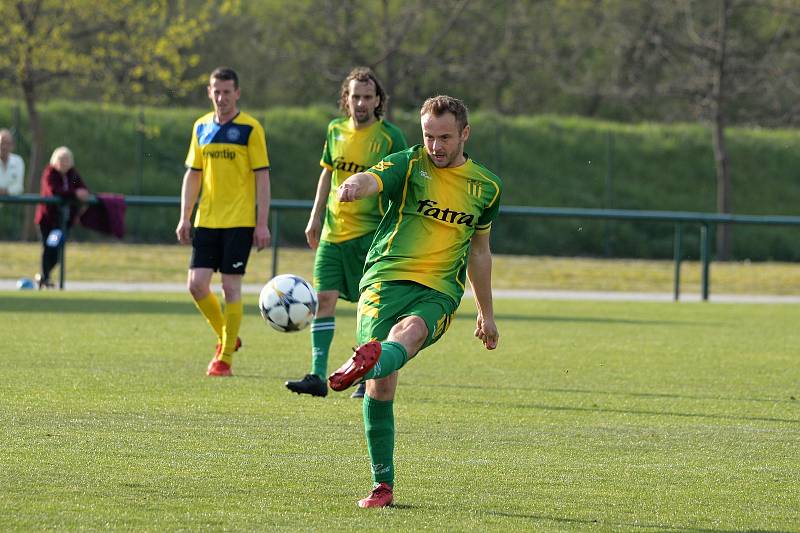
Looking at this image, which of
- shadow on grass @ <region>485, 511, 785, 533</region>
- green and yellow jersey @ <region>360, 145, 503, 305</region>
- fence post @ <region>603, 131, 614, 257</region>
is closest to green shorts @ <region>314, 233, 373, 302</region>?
green and yellow jersey @ <region>360, 145, 503, 305</region>

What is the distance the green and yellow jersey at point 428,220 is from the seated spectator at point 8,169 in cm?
1369

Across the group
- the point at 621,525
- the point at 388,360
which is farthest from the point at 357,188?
the point at 621,525

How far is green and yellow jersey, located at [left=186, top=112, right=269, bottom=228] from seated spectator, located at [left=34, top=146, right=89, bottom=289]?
28.6 ft

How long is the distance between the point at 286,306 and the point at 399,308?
8.12ft

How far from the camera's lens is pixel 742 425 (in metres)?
8.46

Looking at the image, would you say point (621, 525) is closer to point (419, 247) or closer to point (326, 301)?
point (419, 247)

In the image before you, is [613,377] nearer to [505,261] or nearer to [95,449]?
[95,449]

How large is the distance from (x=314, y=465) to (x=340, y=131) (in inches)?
137

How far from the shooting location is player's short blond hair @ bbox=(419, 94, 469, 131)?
589cm

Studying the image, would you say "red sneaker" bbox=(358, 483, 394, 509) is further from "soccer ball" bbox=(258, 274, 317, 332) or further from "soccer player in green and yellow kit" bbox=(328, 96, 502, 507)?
"soccer ball" bbox=(258, 274, 317, 332)

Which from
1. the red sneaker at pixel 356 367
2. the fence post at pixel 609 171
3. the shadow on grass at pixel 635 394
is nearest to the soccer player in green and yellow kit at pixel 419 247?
the red sneaker at pixel 356 367

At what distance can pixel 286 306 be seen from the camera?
835 centimetres

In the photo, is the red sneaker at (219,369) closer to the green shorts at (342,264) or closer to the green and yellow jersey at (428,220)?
the green shorts at (342,264)

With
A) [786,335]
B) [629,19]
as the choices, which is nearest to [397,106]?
[629,19]
